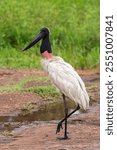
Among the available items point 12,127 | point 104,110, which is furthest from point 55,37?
point 104,110

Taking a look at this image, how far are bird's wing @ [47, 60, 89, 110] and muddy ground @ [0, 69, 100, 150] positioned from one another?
46cm

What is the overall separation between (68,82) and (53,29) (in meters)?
7.80

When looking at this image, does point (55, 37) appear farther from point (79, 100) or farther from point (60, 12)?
point (79, 100)

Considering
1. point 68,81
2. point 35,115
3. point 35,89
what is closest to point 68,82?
point 68,81

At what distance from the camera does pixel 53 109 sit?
10617 millimetres

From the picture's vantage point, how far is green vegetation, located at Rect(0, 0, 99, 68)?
14.2m

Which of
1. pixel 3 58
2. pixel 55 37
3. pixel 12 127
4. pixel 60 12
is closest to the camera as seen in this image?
pixel 12 127

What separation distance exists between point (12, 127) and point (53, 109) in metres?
1.34

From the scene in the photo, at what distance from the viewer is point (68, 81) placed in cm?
832

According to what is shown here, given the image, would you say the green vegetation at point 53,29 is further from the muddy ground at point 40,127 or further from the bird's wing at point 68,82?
the bird's wing at point 68,82

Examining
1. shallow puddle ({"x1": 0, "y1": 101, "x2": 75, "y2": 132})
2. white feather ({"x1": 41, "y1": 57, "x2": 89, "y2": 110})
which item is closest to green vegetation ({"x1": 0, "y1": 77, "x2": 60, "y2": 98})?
shallow puddle ({"x1": 0, "y1": 101, "x2": 75, "y2": 132})

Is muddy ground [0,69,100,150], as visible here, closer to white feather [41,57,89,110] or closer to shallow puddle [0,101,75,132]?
shallow puddle [0,101,75,132]

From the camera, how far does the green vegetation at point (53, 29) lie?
558 inches

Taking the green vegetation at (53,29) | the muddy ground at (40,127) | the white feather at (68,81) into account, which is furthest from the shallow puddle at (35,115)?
the green vegetation at (53,29)
